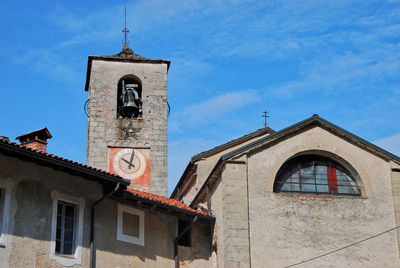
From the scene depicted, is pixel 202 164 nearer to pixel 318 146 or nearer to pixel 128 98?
pixel 128 98

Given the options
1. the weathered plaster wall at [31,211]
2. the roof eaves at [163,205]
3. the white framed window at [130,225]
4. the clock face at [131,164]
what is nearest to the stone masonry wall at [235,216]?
the roof eaves at [163,205]

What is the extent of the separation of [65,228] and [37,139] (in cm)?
393

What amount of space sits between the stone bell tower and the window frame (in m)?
6.99

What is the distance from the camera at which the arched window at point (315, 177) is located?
19.9m

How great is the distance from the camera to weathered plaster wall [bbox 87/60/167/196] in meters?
26.4

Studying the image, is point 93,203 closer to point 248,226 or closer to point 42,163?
point 42,163

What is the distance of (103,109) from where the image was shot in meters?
27.0

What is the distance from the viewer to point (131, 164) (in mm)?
26312

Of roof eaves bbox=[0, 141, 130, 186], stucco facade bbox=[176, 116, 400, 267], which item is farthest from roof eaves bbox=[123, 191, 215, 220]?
roof eaves bbox=[0, 141, 130, 186]

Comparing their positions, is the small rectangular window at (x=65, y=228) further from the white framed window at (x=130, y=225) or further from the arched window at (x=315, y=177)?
the arched window at (x=315, y=177)

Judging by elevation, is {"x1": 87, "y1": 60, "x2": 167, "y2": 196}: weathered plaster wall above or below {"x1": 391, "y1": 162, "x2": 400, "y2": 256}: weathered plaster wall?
above

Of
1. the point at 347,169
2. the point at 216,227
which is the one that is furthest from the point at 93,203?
the point at 347,169

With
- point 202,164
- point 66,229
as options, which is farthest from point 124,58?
point 66,229

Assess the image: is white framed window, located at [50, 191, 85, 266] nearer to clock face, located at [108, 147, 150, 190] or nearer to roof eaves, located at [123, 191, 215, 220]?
roof eaves, located at [123, 191, 215, 220]
